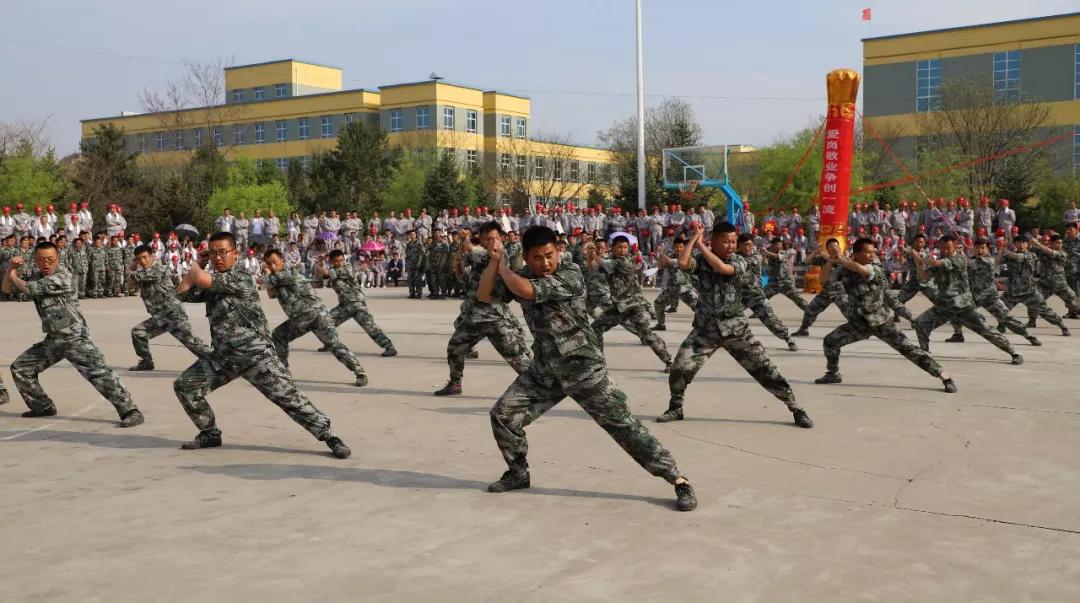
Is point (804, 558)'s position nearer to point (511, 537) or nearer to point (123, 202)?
point (511, 537)

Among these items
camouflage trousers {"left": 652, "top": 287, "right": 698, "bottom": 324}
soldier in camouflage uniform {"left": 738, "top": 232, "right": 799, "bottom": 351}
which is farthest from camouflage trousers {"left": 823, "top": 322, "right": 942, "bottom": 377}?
camouflage trousers {"left": 652, "top": 287, "right": 698, "bottom": 324}

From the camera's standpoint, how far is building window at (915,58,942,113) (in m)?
47.1

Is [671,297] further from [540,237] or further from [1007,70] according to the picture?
[1007,70]

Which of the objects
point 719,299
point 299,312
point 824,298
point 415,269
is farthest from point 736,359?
point 415,269

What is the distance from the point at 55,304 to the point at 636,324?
20.5ft

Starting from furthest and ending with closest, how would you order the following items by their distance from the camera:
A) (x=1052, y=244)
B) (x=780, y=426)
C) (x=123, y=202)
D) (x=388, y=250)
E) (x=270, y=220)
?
(x=123, y=202) → (x=270, y=220) → (x=388, y=250) → (x=1052, y=244) → (x=780, y=426)

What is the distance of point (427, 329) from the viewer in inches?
670

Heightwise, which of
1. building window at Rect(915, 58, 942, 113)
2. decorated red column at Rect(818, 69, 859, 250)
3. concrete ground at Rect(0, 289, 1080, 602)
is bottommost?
concrete ground at Rect(0, 289, 1080, 602)

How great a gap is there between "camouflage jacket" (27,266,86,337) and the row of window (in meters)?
70.3

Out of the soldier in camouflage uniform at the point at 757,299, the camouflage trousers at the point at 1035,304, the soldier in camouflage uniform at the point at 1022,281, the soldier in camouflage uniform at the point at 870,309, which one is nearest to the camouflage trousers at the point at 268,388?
the soldier in camouflage uniform at the point at 870,309

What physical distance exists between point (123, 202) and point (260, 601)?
1950 inches

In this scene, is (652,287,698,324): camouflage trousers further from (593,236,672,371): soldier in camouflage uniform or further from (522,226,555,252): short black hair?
(522,226,555,252): short black hair

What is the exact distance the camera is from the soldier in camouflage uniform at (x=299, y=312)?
10648mm

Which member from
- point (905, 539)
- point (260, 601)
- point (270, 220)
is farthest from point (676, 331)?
point (270, 220)
